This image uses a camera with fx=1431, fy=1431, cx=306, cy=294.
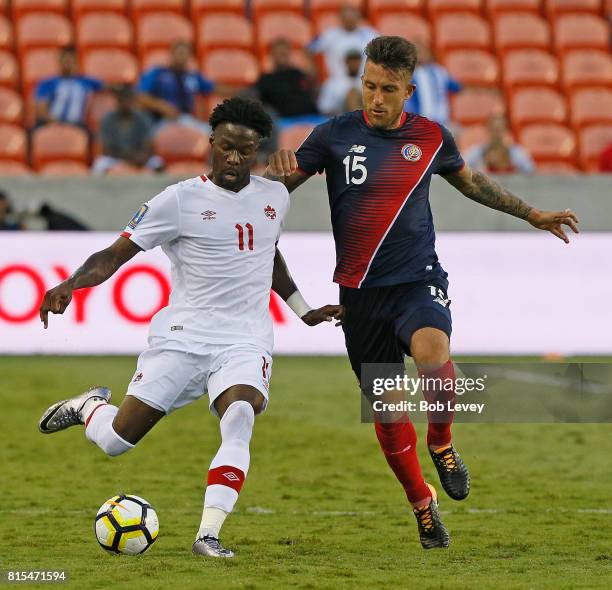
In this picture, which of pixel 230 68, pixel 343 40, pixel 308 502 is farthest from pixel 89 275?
pixel 230 68

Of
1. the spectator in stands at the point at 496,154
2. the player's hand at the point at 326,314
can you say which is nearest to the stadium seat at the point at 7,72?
the spectator in stands at the point at 496,154

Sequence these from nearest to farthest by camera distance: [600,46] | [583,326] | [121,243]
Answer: [121,243] < [583,326] < [600,46]

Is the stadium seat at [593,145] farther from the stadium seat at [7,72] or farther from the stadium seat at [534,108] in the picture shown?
the stadium seat at [7,72]

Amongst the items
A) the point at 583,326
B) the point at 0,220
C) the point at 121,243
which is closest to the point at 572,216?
the point at 121,243

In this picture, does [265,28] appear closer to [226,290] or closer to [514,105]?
[514,105]

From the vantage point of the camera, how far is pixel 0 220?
44.4 ft

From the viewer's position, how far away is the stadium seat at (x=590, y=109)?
16.9m

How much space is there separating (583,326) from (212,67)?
5563 millimetres

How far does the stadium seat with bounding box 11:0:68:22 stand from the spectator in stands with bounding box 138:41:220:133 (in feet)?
7.57

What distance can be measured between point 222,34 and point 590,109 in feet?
14.6

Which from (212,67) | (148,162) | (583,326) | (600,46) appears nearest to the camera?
(583,326)

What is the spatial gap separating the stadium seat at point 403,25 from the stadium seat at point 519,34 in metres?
0.91

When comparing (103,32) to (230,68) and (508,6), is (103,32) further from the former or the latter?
(508,6)

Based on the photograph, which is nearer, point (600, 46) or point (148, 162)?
point (148, 162)
